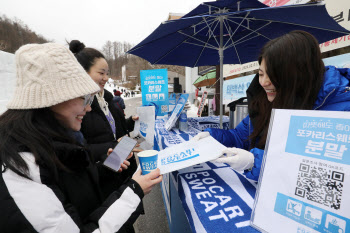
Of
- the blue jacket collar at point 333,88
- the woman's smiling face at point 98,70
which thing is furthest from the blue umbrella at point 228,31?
the blue jacket collar at point 333,88

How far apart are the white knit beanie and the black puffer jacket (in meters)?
0.20

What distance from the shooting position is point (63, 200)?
651 mm

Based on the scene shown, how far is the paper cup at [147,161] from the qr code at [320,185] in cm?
62

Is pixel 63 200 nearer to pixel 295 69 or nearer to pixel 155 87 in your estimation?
pixel 295 69

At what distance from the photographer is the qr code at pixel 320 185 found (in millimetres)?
509

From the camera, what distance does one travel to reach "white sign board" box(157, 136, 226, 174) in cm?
95

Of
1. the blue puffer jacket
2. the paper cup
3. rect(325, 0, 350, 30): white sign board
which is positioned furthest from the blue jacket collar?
rect(325, 0, 350, 30): white sign board

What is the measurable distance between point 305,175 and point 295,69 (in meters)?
0.80

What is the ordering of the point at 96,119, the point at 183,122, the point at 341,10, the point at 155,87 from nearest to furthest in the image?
the point at 96,119
the point at 183,122
the point at 341,10
the point at 155,87

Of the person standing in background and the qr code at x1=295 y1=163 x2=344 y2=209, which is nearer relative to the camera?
the qr code at x1=295 y1=163 x2=344 y2=209

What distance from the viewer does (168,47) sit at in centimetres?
266

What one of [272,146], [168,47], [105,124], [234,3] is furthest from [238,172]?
[168,47]

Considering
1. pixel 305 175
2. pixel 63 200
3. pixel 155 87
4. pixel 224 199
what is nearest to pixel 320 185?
pixel 305 175

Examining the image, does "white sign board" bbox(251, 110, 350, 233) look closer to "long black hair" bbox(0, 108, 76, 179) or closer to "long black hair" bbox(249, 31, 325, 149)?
"long black hair" bbox(249, 31, 325, 149)
